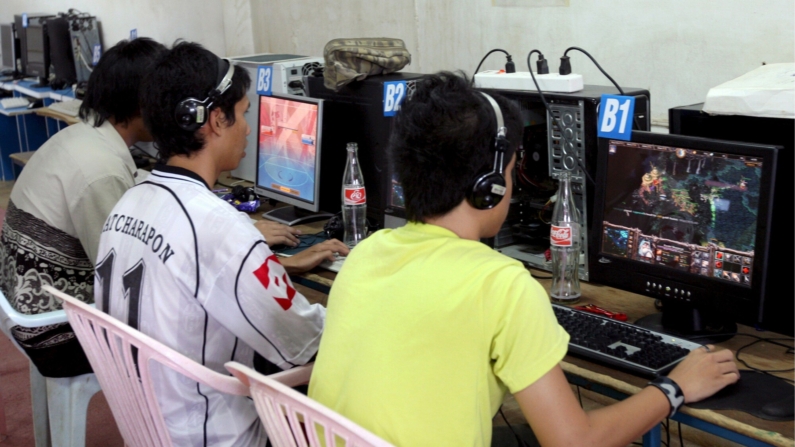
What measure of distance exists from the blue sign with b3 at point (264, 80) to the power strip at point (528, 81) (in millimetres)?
997

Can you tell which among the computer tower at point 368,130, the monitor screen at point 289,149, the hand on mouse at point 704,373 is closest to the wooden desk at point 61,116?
the monitor screen at point 289,149

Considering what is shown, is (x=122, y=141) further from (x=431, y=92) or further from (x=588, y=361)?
(x=588, y=361)

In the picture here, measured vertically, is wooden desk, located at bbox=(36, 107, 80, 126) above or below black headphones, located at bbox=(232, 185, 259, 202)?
above

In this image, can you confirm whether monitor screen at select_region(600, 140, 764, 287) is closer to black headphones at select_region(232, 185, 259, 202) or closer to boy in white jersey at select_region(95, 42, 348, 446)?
boy in white jersey at select_region(95, 42, 348, 446)

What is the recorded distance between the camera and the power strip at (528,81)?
1.95 m

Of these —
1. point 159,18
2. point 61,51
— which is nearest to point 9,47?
point 61,51

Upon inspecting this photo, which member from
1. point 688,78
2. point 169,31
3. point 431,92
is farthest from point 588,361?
point 169,31

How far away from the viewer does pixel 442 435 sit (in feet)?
3.63

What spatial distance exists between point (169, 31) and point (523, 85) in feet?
13.3

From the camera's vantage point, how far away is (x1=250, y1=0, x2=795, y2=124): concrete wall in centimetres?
251

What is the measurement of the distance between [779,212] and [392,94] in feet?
4.08

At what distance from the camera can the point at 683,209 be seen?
1.56 meters

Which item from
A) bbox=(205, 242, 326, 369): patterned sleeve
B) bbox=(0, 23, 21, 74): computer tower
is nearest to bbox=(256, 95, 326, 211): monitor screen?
bbox=(205, 242, 326, 369): patterned sleeve

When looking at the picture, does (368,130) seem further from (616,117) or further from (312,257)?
(616,117)
